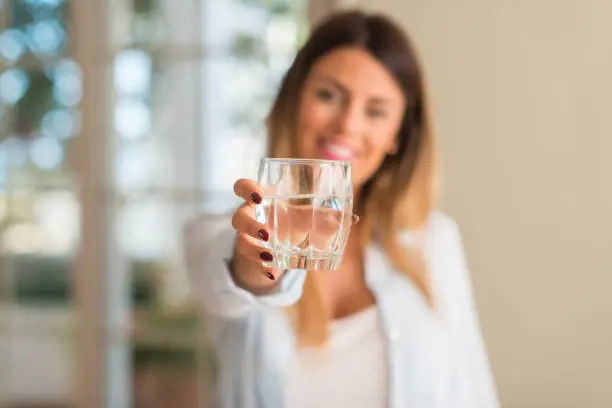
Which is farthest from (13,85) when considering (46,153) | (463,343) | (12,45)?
(463,343)

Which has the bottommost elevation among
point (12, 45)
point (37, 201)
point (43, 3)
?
point (37, 201)

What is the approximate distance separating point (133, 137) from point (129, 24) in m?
0.29

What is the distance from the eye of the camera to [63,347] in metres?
1.96

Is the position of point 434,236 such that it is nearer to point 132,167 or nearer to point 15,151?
point 132,167

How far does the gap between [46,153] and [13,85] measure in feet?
0.68

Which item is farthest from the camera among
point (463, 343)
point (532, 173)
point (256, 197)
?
point (532, 173)

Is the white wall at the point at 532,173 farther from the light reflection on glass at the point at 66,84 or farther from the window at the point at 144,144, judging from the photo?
the light reflection on glass at the point at 66,84

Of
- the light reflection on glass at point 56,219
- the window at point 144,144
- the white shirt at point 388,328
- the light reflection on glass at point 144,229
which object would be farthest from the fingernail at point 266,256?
the light reflection on glass at point 56,219

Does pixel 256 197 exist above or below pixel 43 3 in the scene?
below

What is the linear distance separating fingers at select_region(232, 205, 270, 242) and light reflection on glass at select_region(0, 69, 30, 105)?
1.45 metres

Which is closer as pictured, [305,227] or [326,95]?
[305,227]

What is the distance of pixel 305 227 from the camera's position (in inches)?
23.0

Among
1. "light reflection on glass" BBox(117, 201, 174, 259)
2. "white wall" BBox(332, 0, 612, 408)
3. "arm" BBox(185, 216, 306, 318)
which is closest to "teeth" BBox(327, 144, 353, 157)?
"arm" BBox(185, 216, 306, 318)

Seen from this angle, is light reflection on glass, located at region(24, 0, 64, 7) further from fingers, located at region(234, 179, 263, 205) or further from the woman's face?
fingers, located at region(234, 179, 263, 205)
